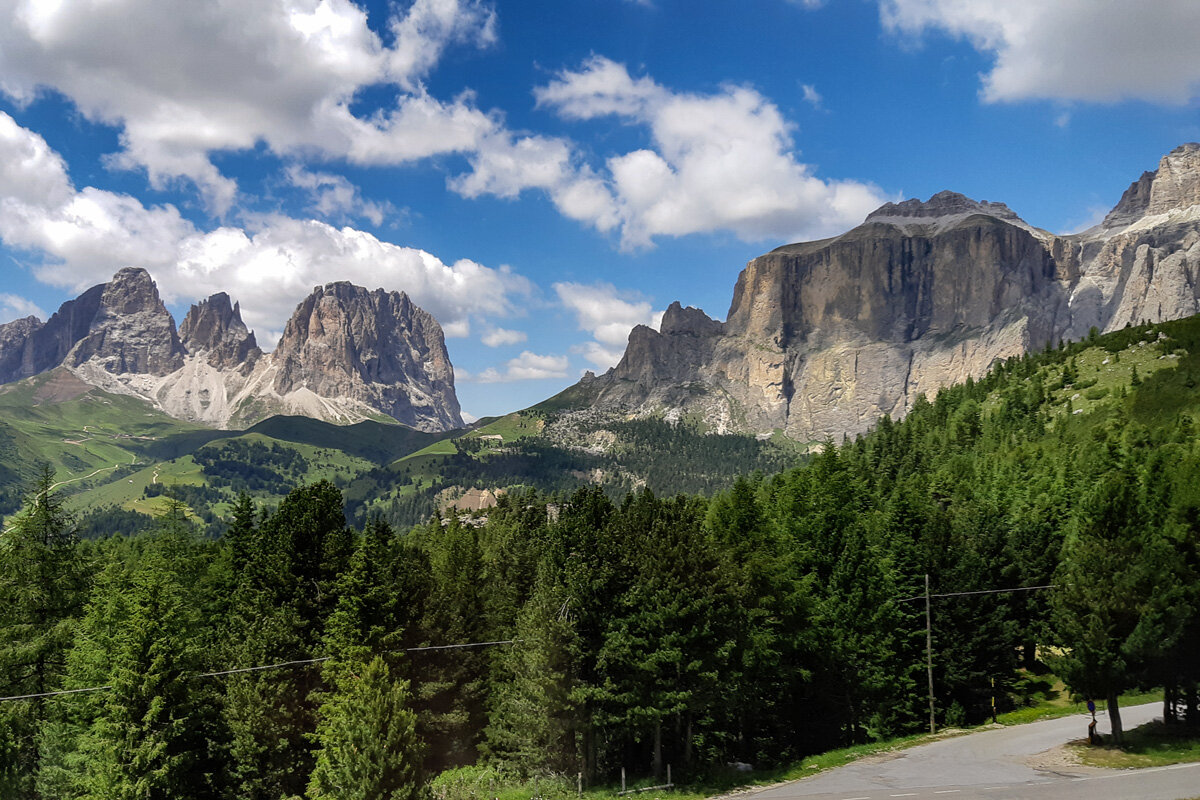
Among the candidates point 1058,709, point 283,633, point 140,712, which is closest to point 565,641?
point 283,633

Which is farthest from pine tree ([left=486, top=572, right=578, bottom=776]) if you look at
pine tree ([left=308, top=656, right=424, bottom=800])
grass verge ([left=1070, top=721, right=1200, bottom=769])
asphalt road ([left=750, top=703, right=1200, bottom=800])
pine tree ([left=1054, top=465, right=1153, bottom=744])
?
grass verge ([left=1070, top=721, right=1200, bottom=769])

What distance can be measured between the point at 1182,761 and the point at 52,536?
6528 cm

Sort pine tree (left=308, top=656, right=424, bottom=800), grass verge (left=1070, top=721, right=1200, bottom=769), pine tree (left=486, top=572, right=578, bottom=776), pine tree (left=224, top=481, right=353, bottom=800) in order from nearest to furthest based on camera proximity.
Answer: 1. pine tree (left=308, top=656, right=424, bottom=800)
2. grass verge (left=1070, top=721, right=1200, bottom=769)
3. pine tree (left=224, top=481, right=353, bottom=800)
4. pine tree (left=486, top=572, right=578, bottom=776)

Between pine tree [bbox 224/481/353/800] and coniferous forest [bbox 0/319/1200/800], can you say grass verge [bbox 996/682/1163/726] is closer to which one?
coniferous forest [bbox 0/319/1200/800]

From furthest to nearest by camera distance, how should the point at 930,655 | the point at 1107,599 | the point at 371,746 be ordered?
the point at 930,655, the point at 1107,599, the point at 371,746

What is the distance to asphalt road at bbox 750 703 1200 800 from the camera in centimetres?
3419

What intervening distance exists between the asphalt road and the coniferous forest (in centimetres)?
446

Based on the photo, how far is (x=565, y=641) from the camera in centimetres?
4291

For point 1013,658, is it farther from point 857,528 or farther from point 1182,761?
point 1182,761

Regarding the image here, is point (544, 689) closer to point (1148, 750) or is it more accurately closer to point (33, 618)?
point (1148, 750)

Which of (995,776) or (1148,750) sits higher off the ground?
(1148,750)

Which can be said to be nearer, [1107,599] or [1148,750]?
[1148,750]

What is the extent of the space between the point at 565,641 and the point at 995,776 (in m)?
22.6

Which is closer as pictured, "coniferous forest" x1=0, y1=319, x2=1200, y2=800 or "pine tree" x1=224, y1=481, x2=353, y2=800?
"coniferous forest" x1=0, y1=319, x2=1200, y2=800
